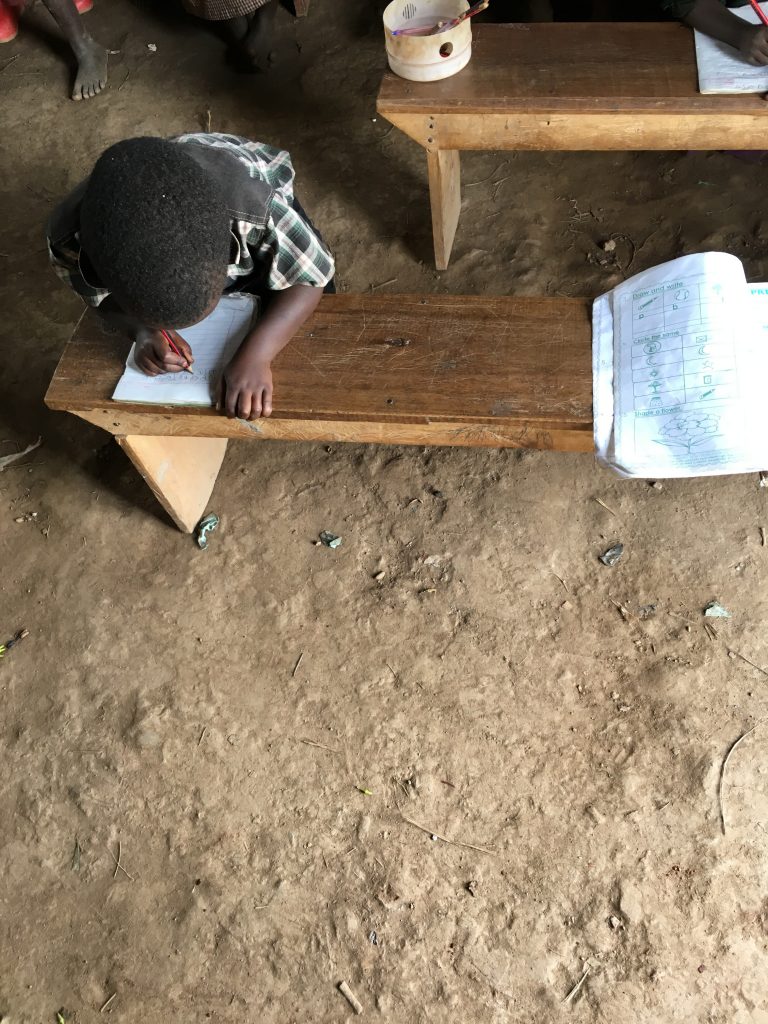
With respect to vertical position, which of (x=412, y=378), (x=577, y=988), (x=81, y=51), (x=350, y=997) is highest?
(x=81, y=51)

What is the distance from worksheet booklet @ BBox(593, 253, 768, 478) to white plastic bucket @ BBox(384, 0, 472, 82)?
98 centimetres

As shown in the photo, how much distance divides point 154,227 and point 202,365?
0.59 m

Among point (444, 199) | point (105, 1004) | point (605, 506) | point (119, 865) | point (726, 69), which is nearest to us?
point (105, 1004)

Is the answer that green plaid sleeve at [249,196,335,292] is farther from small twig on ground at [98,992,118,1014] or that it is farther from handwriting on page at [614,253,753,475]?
small twig on ground at [98,992,118,1014]

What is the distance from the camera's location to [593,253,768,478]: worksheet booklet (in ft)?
5.86

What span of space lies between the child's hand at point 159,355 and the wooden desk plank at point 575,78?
1025 millimetres

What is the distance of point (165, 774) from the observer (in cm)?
227

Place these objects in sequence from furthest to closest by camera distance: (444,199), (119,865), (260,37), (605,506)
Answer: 1. (260,37)
2. (444,199)
3. (605,506)
4. (119,865)

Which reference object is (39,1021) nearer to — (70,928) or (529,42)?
(70,928)

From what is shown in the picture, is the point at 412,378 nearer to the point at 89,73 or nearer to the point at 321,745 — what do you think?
the point at 321,745

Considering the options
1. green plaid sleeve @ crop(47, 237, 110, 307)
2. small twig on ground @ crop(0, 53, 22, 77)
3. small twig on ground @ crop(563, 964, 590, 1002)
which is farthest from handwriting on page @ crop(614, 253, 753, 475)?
small twig on ground @ crop(0, 53, 22, 77)

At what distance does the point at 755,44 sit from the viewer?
2252 millimetres

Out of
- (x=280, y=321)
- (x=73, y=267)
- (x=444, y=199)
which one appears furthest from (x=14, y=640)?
(x=444, y=199)

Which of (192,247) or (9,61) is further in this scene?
(9,61)
